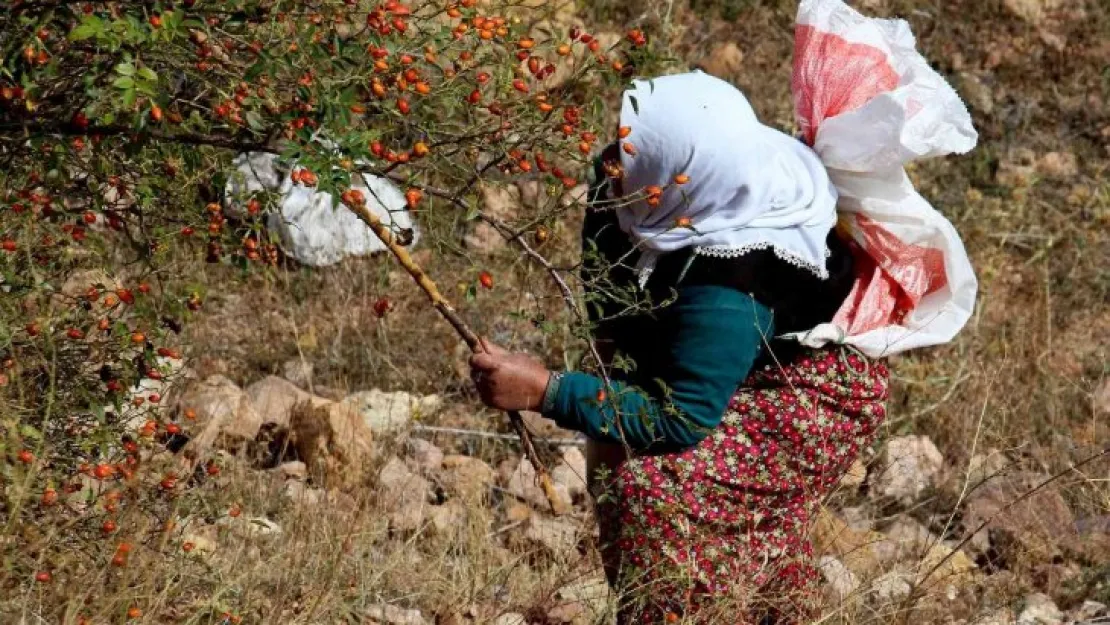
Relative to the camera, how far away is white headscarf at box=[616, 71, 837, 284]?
3.05 metres

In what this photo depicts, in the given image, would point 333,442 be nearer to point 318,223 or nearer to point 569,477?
point 569,477

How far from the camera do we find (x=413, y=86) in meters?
2.68

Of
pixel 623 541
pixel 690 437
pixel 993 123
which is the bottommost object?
pixel 993 123

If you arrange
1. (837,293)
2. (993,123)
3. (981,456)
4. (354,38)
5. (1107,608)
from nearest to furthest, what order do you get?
1. (354,38)
2. (837,293)
3. (1107,608)
4. (981,456)
5. (993,123)

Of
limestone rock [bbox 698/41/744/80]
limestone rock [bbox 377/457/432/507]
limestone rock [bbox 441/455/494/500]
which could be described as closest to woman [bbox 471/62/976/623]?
limestone rock [bbox 377/457/432/507]

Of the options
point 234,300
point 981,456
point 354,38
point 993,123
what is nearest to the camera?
point 354,38

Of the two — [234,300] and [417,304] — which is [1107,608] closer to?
[417,304]

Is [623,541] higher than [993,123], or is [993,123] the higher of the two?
[623,541]

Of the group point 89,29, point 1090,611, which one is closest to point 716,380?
point 89,29

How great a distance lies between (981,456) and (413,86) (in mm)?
2700

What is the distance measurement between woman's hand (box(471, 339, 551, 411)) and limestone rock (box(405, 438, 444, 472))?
1.43 metres

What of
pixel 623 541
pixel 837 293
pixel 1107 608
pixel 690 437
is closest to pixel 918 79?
pixel 837 293

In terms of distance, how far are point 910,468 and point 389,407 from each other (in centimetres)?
162

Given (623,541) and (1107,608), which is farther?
(1107,608)
